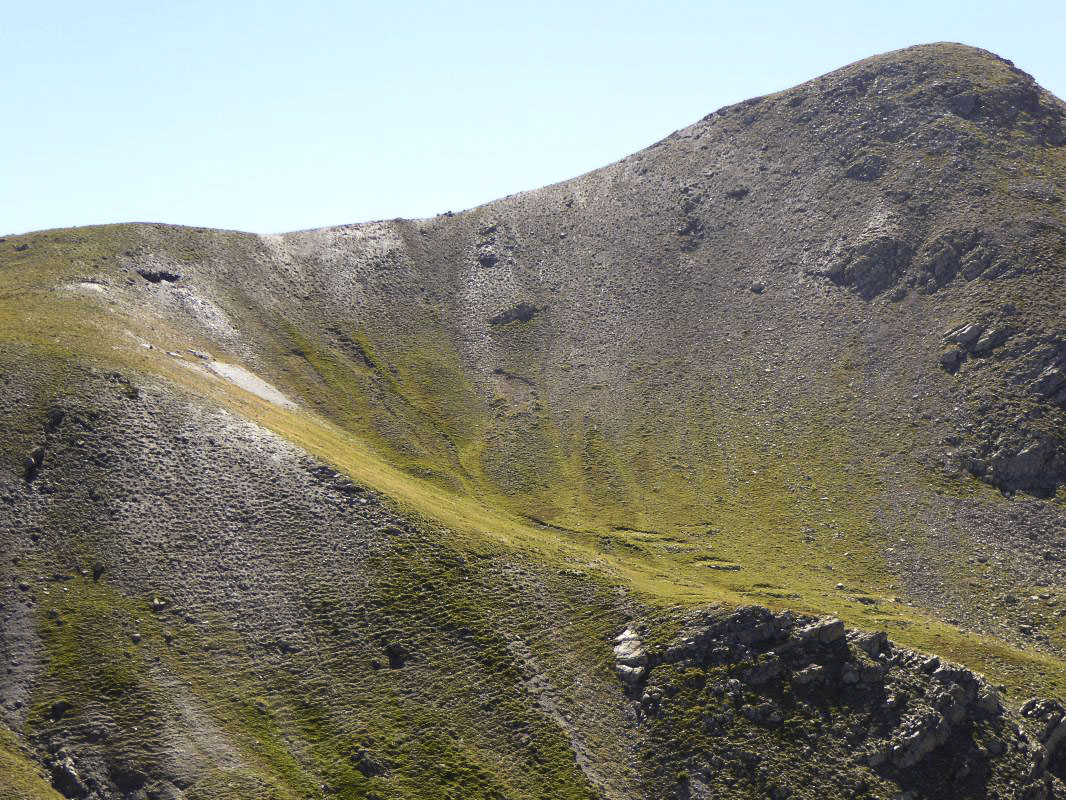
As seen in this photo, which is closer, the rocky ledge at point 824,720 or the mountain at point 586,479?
the rocky ledge at point 824,720

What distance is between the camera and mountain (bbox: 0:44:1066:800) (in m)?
64.3

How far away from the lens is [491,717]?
220 ft

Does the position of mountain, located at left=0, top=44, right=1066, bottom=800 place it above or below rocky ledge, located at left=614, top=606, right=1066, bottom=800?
above

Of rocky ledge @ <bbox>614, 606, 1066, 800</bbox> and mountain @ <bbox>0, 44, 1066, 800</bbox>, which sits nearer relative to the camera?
rocky ledge @ <bbox>614, 606, 1066, 800</bbox>

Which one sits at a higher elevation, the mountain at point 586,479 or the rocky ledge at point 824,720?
the mountain at point 586,479

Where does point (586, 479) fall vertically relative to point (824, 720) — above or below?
above

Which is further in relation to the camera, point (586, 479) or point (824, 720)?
point (586, 479)

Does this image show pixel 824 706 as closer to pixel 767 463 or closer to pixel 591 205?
pixel 767 463

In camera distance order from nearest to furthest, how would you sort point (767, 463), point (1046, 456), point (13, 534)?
point (13, 534) → point (1046, 456) → point (767, 463)

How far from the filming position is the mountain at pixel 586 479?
6431 cm

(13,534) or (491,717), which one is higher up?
(13,534)

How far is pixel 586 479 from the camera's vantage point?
381ft

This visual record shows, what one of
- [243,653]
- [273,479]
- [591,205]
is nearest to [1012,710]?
[243,653]

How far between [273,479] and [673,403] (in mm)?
57704
